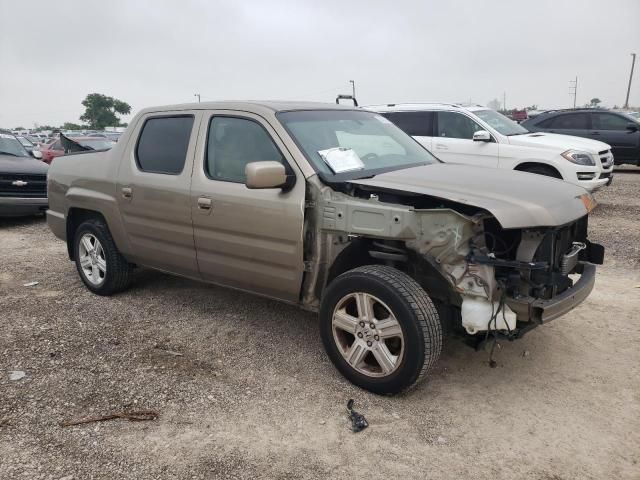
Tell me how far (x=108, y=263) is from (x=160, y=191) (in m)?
1.16

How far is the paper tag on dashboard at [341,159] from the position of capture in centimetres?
368

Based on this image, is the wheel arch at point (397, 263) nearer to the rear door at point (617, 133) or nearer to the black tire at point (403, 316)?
the black tire at point (403, 316)

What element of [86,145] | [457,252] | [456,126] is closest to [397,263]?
[457,252]

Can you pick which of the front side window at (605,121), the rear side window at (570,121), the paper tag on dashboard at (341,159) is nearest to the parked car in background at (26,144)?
the paper tag on dashboard at (341,159)

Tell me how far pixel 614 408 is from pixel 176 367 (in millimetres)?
2792

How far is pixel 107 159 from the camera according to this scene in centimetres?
491

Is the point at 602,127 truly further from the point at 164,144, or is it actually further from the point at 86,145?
the point at 86,145

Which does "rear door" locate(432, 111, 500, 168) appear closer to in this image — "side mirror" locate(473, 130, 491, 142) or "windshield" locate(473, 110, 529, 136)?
"side mirror" locate(473, 130, 491, 142)

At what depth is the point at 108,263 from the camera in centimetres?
505

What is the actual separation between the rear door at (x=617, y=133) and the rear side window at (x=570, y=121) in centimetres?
23

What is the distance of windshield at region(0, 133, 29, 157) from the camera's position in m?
10.3

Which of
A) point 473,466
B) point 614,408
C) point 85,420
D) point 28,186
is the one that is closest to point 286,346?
point 85,420

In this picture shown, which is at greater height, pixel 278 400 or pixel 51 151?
pixel 51 151

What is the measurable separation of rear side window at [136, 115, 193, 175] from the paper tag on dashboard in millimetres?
1240
